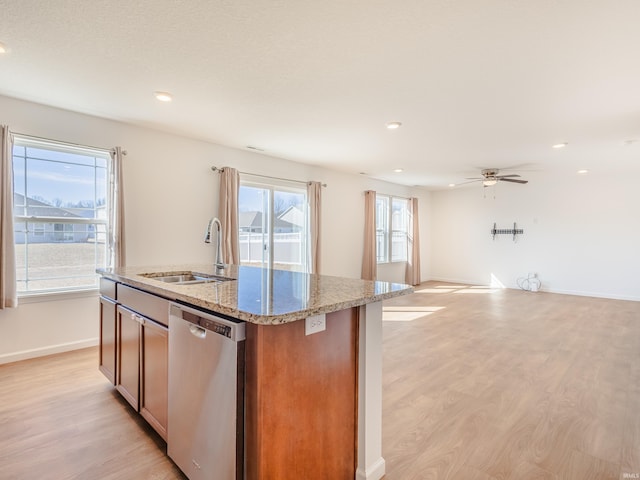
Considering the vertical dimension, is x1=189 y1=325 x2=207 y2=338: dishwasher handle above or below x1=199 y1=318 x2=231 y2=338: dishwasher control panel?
below

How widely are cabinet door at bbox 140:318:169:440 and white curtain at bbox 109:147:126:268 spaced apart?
2.14 metres

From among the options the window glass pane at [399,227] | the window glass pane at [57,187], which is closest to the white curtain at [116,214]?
the window glass pane at [57,187]

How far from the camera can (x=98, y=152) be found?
3.83 metres

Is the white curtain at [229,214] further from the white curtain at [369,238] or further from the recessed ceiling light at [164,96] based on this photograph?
the white curtain at [369,238]

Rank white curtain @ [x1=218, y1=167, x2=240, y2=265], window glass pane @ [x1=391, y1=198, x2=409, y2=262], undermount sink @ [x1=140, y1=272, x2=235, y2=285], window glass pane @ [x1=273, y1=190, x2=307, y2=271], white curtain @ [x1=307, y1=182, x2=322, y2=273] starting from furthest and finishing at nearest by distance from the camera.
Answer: window glass pane @ [x1=391, y1=198, x2=409, y2=262] < white curtain @ [x1=307, y1=182, x2=322, y2=273] < window glass pane @ [x1=273, y1=190, x2=307, y2=271] < white curtain @ [x1=218, y1=167, x2=240, y2=265] < undermount sink @ [x1=140, y1=272, x2=235, y2=285]

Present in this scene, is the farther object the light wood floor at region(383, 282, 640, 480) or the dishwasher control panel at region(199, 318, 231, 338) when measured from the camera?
the light wood floor at region(383, 282, 640, 480)

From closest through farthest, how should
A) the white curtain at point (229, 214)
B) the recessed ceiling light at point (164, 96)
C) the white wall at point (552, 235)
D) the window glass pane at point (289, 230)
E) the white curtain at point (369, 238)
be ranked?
1. the recessed ceiling light at point (164, 96)
2. the white curtain at point (229, 214)
3. the window glass pane at point (289, 230)
4. the white wall at point (552, 235)
5. the white curtain at point (369, 238)

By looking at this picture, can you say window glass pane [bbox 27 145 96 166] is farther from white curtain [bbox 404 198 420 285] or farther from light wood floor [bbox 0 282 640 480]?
white curtain [bbox 404 198 420 285]

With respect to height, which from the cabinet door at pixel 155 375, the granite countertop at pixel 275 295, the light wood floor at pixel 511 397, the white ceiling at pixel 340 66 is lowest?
the light wood floor at pixel 511 397

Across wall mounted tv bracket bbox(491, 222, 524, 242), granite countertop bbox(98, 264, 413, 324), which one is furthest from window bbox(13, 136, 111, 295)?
wall mounted tv bracket bbox(491, 222, 524, 242)

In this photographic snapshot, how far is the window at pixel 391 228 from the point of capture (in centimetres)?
795

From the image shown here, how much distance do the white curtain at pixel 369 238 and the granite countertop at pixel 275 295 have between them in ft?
16.1

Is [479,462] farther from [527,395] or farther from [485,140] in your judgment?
[485,140]

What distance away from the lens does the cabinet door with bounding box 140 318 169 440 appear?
6.07 ft
